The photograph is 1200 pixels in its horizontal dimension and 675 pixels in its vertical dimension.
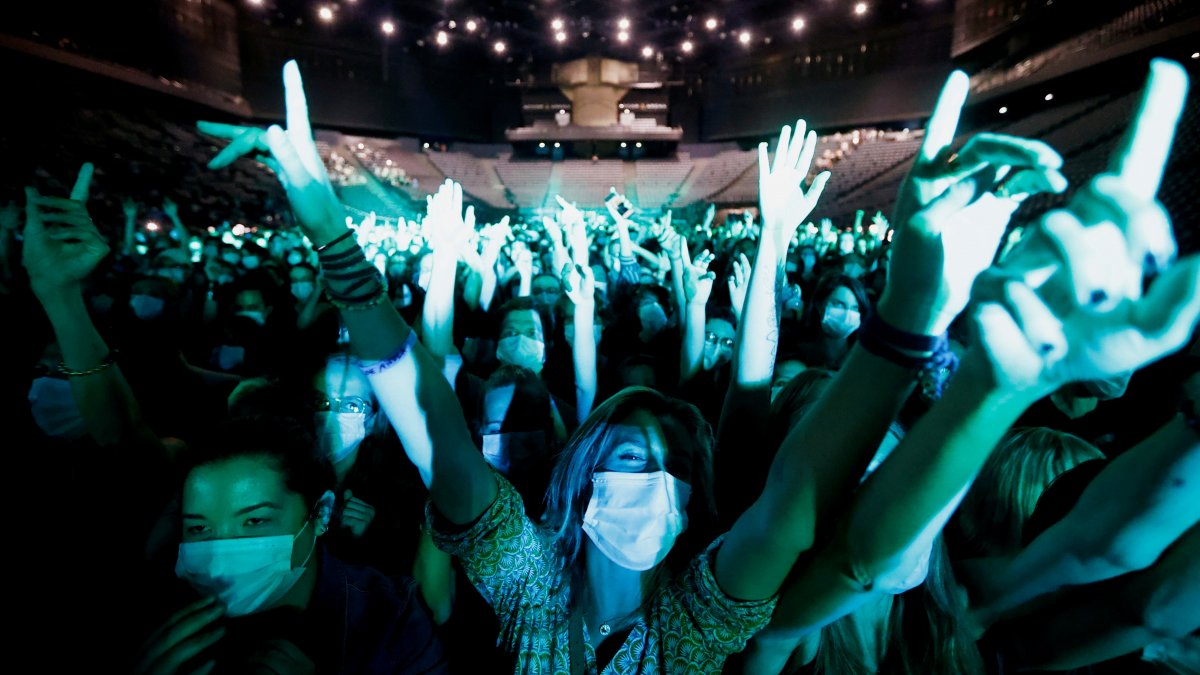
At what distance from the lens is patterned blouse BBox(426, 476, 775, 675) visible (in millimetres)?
1298

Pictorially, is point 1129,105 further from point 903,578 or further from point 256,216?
point 256,216

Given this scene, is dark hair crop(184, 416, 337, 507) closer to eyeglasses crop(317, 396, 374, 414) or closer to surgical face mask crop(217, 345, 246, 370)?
eyeglasses crop(317, 396, 374, 414)

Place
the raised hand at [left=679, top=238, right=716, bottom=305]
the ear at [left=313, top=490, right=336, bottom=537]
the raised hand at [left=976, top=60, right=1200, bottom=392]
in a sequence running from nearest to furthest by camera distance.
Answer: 1. the raised hand at [left=976, top=60, right=1200, bottom=392]
2. the ear at [left=313, top=490, right=336, bottom=537]
3. the raised hand at [left=679, top=238, right=716, bottom=305]

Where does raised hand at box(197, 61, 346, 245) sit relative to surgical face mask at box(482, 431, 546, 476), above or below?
above

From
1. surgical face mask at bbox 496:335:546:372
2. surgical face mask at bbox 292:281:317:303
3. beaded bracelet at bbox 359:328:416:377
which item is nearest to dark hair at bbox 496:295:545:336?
surgical face mask at bbox 496:335:546:372

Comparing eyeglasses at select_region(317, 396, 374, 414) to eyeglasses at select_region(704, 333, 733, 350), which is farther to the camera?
eyeglasses at select_region(704, 333, 733, 350)

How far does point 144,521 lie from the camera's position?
2076 mm

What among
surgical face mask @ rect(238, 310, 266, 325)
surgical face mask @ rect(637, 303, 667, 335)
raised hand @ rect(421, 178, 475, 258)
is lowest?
surgical face mask @ rect(637, 303, 667, 335)

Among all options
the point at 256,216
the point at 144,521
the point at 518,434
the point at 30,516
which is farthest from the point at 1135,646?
the point at 256,216

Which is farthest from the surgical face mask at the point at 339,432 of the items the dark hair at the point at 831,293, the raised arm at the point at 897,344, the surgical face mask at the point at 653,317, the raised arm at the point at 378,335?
the dark hair at the point at 831,293

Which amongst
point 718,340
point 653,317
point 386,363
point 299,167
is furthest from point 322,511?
point 653,317

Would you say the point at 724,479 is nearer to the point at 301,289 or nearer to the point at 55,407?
the point at 55,407

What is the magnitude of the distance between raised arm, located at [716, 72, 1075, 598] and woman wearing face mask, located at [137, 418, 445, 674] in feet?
3.41

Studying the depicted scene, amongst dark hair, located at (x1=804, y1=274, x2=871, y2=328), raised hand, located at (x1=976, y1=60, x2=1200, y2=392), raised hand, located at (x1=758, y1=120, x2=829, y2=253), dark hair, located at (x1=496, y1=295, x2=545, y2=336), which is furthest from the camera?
dark hair, located at (x1=804, y1=274, x2=871, y2=328)
